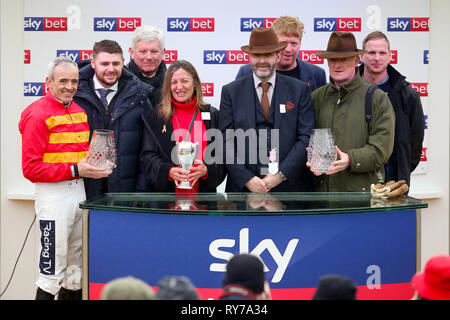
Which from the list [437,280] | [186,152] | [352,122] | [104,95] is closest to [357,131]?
[352,122]

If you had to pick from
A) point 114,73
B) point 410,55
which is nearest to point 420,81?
point 410,55

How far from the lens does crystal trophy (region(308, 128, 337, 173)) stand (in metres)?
3.90

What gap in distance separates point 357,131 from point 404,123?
649mm

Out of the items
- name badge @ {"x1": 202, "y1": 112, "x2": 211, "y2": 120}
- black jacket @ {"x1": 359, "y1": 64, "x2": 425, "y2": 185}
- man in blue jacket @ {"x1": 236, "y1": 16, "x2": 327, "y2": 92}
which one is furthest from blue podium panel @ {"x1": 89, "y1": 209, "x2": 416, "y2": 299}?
man in blue jacket @ {"x1": 236, "y1": 16, "x2": 327, "y2": 92}

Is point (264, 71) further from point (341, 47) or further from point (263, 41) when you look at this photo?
point (341, 47)

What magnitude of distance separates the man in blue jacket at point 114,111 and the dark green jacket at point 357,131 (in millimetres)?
1369

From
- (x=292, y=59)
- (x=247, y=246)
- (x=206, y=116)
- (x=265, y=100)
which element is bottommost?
(x=247, y=246)

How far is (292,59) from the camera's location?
5.04 m

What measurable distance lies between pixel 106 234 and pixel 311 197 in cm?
127

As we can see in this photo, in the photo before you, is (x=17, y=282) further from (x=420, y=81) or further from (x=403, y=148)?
(x=420, y=81)

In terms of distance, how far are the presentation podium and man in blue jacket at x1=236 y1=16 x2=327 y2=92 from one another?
1.71m

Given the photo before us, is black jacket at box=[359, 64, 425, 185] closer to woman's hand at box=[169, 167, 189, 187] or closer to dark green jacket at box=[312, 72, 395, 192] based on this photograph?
dark green jacket at box=[312, 72, 395, 192]

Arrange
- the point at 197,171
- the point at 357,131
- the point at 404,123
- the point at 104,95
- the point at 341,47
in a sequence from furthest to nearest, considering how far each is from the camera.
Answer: the point at 404,123 < the point at 104,95 < the point at 341,47 < the point at 357,131 < the point at 197,171

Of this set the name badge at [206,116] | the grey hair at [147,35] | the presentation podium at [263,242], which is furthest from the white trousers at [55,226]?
the grey hair at [147,35]
